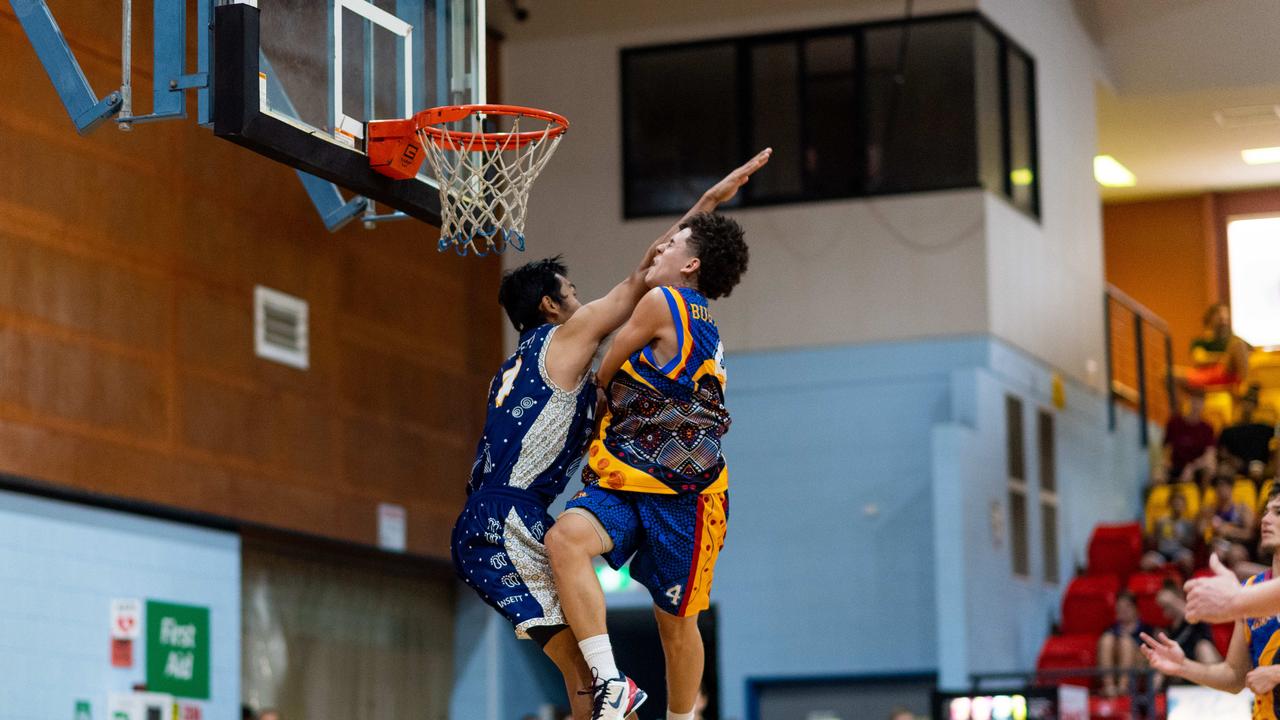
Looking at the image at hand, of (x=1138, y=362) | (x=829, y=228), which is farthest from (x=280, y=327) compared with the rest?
(x=1138, y=362)

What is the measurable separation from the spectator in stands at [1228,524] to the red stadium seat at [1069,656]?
4.85 feet

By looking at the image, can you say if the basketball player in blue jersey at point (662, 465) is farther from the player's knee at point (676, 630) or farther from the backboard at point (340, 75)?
the backboard at point (340, 75)

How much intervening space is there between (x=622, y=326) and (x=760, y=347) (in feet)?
36.1

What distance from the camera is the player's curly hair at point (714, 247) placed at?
666 cm

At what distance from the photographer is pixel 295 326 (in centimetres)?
1511

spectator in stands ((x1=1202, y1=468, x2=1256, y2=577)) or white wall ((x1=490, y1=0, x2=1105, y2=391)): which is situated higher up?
white wall ((x1=490, y1=0, x2=1105, y2=391))

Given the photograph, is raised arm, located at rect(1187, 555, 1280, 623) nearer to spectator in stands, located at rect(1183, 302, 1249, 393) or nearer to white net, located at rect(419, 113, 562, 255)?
white net, located at rect(419, 113, 562, 255)

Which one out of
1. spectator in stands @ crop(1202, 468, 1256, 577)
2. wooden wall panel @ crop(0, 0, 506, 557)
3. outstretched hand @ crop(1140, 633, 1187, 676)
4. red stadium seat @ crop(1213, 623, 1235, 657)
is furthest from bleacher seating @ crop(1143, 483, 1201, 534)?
outstretched hand @ crop(1140, 633, 1187, 676)

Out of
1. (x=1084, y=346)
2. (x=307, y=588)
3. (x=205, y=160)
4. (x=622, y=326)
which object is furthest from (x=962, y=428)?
(x=622, y=326)

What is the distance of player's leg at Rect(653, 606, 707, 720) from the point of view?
6.68 metres

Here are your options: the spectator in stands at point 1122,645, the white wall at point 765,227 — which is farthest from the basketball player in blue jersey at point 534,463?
the white wall at point 765,227

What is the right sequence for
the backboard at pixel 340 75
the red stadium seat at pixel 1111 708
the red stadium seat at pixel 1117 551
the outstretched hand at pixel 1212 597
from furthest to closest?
the red stadium seat at pixel 1117 551 → the red stadium seat at pixel 1111 708 → the backboard at pixel 340 75 → the outstretched hand at pixel 1212 597

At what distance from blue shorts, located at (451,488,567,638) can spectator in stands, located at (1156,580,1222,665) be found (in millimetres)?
8618

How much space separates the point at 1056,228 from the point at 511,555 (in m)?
13.9
